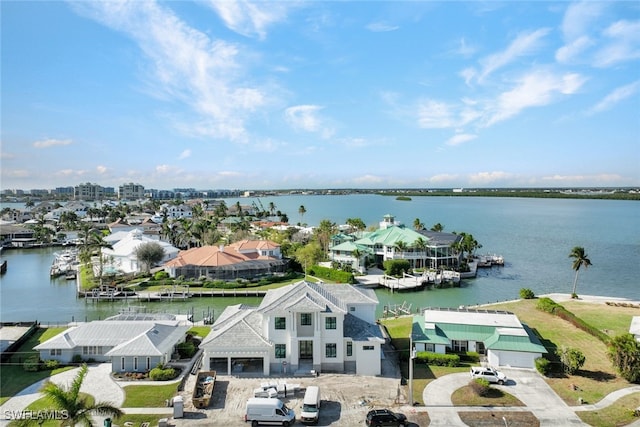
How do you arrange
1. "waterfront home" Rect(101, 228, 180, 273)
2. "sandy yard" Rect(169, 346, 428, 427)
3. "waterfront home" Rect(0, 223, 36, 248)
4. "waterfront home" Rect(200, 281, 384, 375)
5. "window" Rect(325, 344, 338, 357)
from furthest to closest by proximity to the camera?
"waterfront home" Rect(0, 223, 36, 248) < "waterfront home" Rect(101, 228, 180, 273) < "window" Rect(325, 344, 338, 357) < "waterfront home" Rect(200, 281, 384, 375) < "sandy yard" Rect(169, 346, 428, 427)

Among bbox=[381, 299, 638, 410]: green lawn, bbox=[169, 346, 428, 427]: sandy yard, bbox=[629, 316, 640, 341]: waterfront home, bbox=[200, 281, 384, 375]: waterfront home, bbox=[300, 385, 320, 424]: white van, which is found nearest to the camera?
bbox=[300, 385, 320, 424]: white van

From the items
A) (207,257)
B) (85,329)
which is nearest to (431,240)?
(207,257)

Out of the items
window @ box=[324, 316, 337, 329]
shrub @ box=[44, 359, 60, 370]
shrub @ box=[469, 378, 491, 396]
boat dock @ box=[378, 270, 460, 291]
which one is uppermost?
window @ box=[324, 316, 337, 329]

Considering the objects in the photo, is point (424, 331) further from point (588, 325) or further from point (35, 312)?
point (35, 312)

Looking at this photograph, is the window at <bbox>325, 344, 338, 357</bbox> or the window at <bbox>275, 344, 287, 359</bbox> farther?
the window at <bbox>325, 344, 338, 357</bbox>

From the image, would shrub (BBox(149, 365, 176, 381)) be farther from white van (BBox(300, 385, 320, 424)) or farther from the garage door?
the garage door

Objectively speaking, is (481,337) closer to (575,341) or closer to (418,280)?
(575,341)

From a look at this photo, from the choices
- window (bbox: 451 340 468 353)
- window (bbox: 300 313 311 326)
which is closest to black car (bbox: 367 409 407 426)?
window (bbox: 300 313 311 326)
